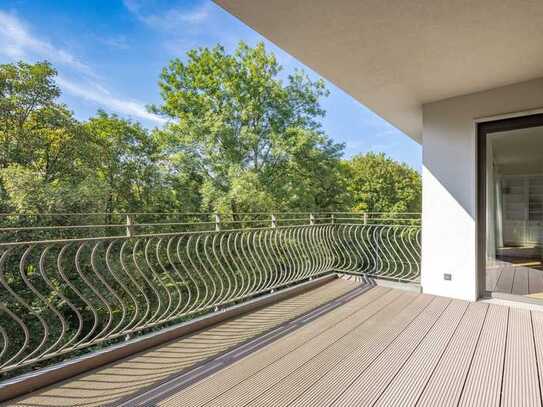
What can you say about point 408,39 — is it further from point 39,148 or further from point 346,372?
point 39,148

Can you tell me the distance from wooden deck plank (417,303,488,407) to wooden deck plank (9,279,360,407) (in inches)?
38.6

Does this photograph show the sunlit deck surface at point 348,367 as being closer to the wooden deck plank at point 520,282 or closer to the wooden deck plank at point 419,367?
the wooden deck plank at point 419,367

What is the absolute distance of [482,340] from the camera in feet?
7.70

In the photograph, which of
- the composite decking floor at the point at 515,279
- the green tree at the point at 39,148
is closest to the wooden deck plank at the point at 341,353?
the composite decking floor at the point at 515,279

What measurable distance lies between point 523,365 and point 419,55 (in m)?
2.51

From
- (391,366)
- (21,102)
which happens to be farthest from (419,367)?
(21,102)

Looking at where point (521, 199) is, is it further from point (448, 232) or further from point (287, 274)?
point (287, 274)

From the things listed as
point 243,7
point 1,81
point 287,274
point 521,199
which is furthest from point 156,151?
point 521,199

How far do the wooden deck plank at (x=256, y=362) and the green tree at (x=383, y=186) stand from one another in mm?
13980

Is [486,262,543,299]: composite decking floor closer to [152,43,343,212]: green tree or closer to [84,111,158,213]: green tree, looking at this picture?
[152,43,343,212]: green tree

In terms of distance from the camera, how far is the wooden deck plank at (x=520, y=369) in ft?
5.34

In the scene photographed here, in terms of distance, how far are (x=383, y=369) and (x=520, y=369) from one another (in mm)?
927

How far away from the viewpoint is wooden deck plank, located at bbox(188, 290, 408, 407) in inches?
63.7

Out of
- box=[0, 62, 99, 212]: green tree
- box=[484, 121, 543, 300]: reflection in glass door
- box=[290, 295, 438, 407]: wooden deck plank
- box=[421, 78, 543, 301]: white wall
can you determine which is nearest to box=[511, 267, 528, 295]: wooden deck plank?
box=[484, 121, 543, 300]: reflection in glass door
